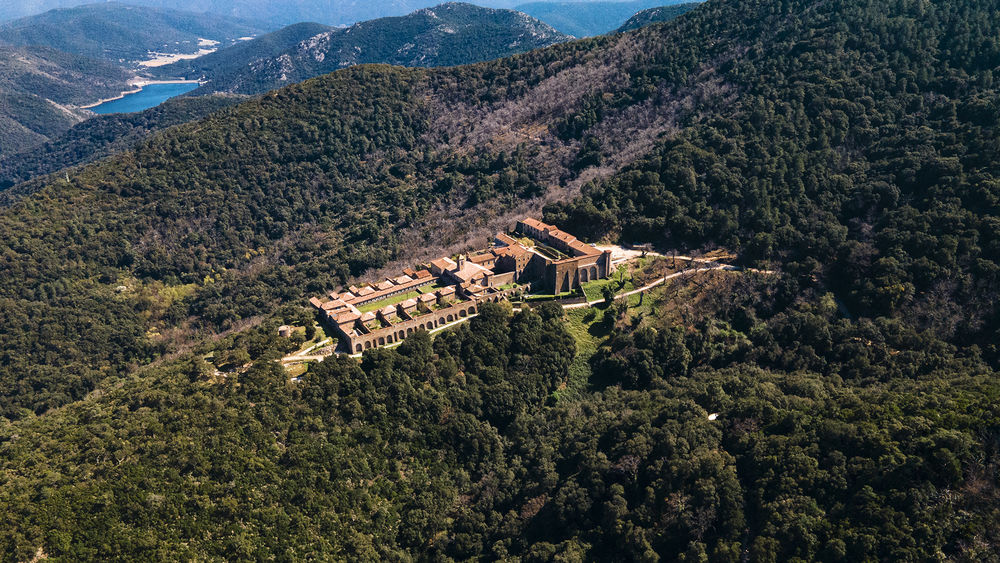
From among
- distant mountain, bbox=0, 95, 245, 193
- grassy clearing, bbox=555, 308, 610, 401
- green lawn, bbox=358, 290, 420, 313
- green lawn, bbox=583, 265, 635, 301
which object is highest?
distant mountain, bbox=0, 95, 245, 193

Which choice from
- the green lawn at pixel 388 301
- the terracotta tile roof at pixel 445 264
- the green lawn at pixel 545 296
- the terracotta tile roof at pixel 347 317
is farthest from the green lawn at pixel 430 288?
the green lawn at pixel 545 296

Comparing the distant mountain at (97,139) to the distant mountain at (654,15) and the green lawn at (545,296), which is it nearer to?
the distant mountain at (654,15)

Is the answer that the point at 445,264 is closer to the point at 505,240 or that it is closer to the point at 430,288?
the point at 430,288

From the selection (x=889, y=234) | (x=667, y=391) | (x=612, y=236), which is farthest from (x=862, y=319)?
(x=612, y=236)

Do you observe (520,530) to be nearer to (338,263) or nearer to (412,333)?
(412,333)

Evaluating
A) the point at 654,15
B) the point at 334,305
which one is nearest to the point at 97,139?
the point at 334,305

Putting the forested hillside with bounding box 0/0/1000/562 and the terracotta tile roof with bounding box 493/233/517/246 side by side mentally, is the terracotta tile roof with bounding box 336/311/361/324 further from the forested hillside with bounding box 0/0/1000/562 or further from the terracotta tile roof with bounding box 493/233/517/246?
the terracotta tile roof with bounding box 493/233/517/246

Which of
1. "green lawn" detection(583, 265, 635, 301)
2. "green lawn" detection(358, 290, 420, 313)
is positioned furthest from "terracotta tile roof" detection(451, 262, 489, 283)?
"green lawn" detection(583, 265, 635, 301)

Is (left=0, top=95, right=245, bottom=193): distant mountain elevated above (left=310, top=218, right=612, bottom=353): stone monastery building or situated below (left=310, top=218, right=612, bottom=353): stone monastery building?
above
